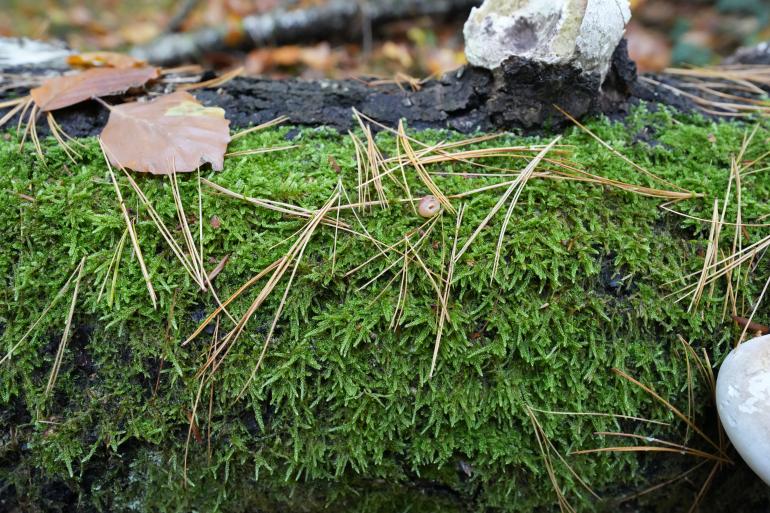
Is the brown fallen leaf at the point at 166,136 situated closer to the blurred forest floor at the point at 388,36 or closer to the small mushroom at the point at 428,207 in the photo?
the small mushroom at the point at 428,207

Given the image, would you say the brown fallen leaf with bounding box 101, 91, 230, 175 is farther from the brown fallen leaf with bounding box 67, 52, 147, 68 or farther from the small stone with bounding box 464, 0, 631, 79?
the small stone with bounding box 464, 0, 631, 79

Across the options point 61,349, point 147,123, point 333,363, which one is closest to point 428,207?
point 333,363

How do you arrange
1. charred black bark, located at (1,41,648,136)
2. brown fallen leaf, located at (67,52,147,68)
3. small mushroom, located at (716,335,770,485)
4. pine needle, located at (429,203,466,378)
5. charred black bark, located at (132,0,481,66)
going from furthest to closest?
charred black bark, located at (132,0,481,66), brown fallen leaf, located at (67,52,147,68), charred black bark, located at (1,41,648,136), pine needle, located at (429,203,466,378), small mushroom, located at (716,335,770,485)

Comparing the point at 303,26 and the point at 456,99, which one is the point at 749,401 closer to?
the point at 456,99

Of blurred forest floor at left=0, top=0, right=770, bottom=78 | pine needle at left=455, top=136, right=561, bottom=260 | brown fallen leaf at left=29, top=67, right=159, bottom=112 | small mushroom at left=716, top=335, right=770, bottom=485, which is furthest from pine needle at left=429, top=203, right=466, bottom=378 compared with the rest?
blurred forest floor at left=0, top=0, right=770, bottom=78

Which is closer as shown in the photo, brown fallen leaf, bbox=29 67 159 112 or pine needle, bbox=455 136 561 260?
pine needle, bbox=455 136 561 260
